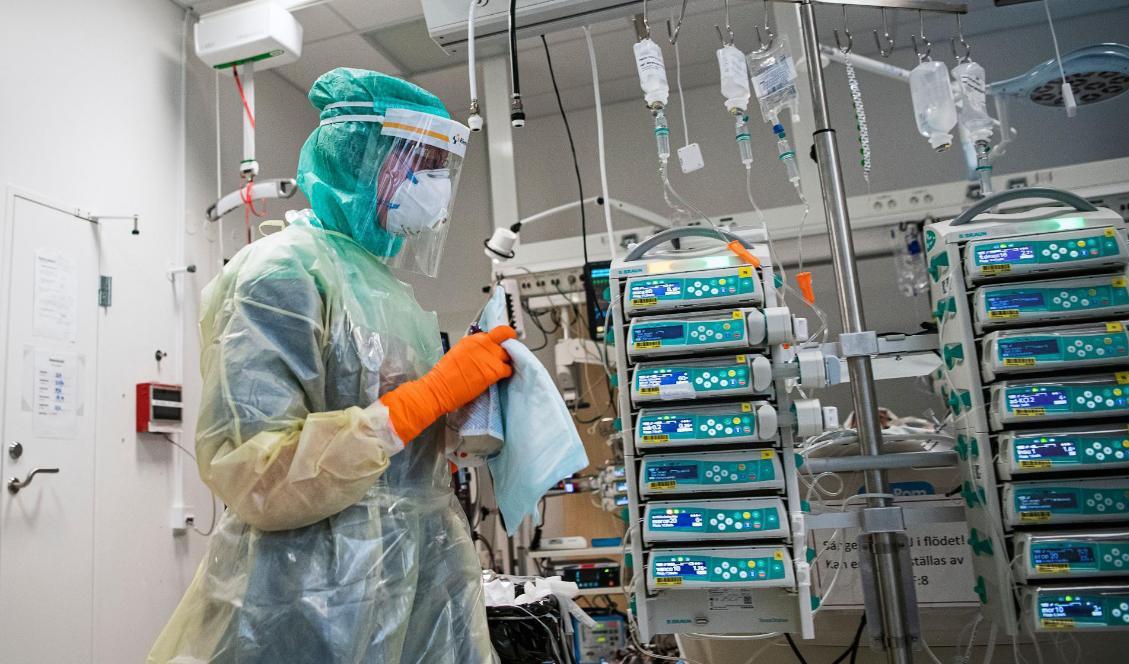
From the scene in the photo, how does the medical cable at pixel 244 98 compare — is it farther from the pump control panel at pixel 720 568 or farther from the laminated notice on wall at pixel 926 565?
the laminated notice on wall at pixel 926 565

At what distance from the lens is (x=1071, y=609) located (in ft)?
4.90

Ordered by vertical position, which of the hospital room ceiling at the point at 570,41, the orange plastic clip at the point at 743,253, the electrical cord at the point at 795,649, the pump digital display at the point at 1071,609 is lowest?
the electrical cord at the point at 795,649

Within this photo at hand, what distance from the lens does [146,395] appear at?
293 centimetres

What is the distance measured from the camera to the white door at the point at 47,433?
93.4 inches

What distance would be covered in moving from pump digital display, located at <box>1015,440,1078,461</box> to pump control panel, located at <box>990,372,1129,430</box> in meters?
0.05

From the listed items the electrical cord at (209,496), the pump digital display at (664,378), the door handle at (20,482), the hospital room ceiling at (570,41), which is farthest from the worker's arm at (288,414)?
the hospital room ceiling at (570,41)

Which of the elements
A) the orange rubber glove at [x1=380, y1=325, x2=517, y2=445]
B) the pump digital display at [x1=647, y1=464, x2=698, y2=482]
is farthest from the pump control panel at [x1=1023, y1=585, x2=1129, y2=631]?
the orange rubber glove at [x1=380, y1=325, x2=517, y2=445]

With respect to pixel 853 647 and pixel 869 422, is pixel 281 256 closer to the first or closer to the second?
pixel 869 422

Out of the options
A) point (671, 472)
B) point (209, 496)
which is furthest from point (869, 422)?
point (209, 496)

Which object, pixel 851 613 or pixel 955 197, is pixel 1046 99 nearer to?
pixel 955 197

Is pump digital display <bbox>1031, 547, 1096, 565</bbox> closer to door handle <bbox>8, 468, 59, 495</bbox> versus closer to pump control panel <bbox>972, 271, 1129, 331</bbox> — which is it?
pump control panel <bbox>972, 271, 1129, 331</bbox>

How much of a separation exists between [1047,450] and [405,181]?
53.7 inches

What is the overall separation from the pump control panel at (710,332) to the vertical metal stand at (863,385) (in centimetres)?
16

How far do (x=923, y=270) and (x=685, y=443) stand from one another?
7.02 feet
